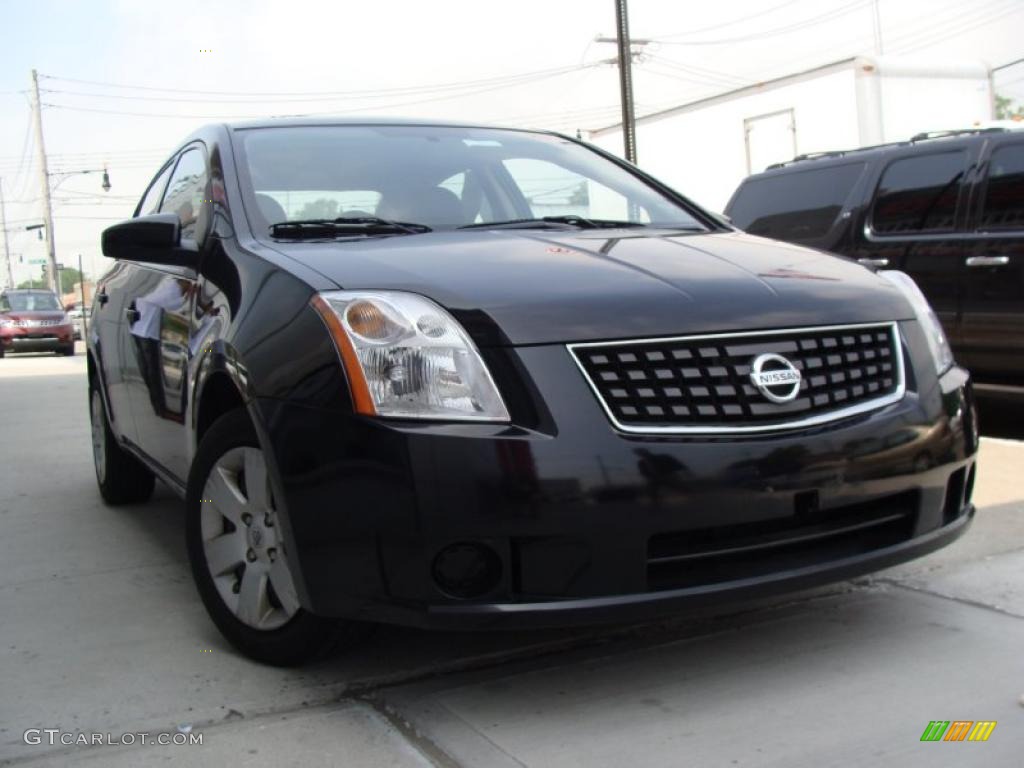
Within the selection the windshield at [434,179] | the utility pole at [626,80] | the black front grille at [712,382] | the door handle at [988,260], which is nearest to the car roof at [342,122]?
the windshield at [434,179]

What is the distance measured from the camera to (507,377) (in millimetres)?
2561

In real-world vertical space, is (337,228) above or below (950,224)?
above

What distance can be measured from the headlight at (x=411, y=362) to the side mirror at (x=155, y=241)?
1.17 metres

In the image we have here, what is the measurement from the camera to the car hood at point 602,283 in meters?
2.64

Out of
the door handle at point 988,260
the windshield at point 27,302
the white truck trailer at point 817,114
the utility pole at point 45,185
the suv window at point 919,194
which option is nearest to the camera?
the door handle at point 988,260

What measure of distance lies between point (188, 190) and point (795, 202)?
4726mm

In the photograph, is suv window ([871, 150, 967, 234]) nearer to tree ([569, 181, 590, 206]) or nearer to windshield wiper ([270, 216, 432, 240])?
tree ([569, 181, 590, 206])

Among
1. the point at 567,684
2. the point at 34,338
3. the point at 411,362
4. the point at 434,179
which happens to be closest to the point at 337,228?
the point at 434,179

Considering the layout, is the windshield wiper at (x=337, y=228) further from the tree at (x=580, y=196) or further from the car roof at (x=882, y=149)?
the car roof at (x=882, y=149)

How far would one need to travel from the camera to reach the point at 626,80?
A: 2156cm

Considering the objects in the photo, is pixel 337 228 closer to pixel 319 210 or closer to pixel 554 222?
pixel 319 210

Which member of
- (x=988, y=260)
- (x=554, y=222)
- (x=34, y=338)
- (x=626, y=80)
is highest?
(x=626, y=80)

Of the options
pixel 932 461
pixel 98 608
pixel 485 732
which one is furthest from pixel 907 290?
pixel 98 608

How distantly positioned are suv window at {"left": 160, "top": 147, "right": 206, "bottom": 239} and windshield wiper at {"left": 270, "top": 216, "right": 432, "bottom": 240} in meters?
0.51
